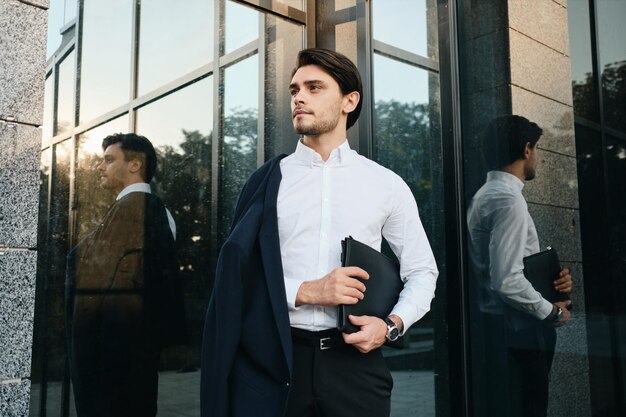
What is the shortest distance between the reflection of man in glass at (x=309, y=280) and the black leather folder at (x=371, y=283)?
0.04 m

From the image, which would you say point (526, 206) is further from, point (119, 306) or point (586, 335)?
point (119, 306)

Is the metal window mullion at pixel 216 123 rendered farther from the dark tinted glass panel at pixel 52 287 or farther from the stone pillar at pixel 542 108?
the stone pillar at pixel 542 108

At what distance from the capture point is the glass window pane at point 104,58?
11.3 ft

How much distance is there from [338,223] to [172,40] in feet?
6.37

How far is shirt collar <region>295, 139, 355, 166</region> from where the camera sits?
109 inches

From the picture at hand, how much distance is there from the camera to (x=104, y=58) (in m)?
3.51

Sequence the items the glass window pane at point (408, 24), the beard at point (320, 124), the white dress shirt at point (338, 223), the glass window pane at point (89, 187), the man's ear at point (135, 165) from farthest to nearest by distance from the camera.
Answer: the glass window pane at point (408, 24) < the man's ear at point (135, 165) < the glass window pane at point (89, 187) < the beard at point (320, 124) < the white dress shirt at point (338, 223)

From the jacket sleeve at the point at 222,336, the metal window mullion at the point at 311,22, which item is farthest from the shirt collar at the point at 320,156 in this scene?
the metal window mullion at the point at 311,22

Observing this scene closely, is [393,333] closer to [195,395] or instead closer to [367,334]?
[367,334]

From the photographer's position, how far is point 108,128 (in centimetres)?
347

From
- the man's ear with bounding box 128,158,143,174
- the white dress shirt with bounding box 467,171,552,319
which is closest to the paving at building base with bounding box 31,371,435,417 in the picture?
the white dress shirt with bounding box 467,171,552,319

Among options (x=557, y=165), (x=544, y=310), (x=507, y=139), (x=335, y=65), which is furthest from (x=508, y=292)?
(x=335, y=65)

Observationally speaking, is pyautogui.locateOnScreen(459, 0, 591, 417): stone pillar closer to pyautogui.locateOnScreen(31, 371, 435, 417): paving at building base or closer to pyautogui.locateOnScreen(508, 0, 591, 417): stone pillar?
pyautogui.locateOnScreen(508, 0, 591, 417): stone pillar

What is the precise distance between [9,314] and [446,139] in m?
2.73
